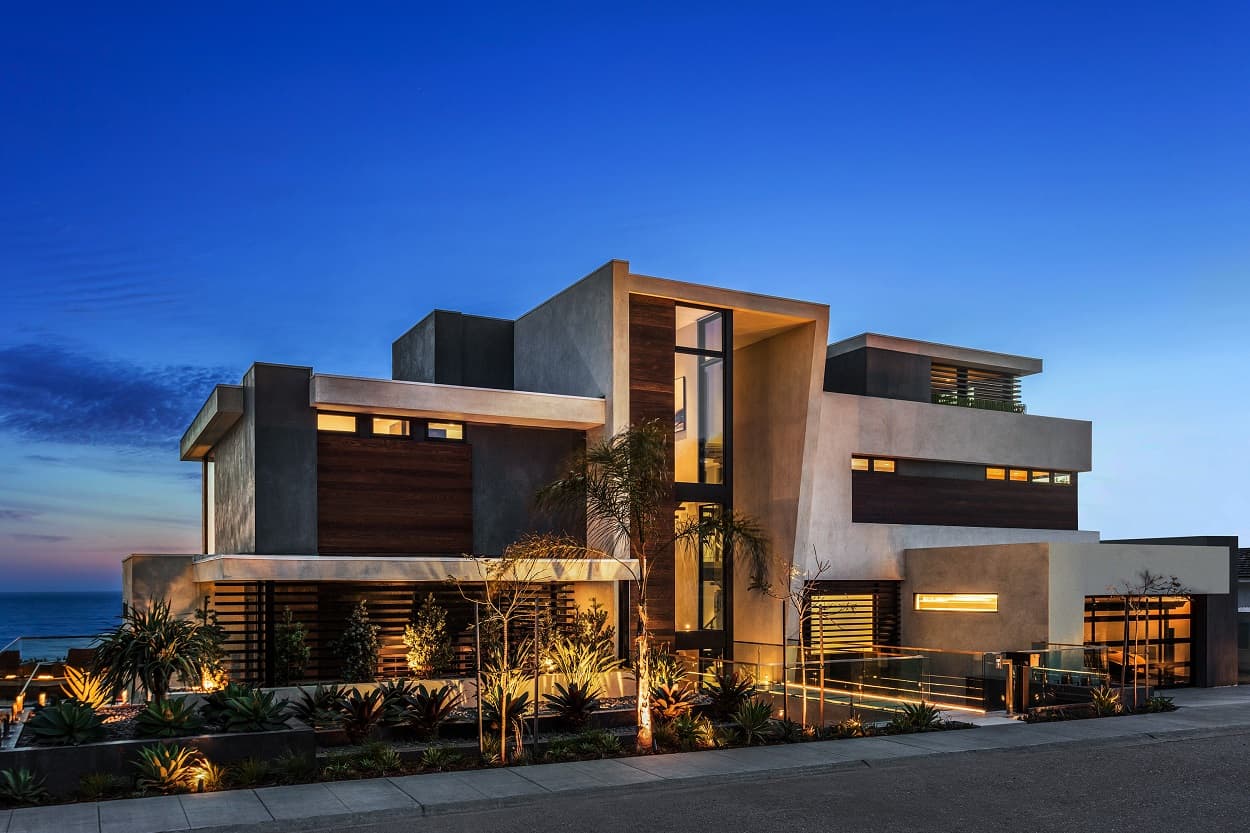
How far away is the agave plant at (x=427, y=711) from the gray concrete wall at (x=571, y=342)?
8680mm

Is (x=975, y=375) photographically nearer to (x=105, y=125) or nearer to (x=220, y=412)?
(x=220, y=412)

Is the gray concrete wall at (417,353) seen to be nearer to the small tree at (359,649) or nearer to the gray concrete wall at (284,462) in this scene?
the gray concrete wall at (284,462)

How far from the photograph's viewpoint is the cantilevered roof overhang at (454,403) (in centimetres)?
2048

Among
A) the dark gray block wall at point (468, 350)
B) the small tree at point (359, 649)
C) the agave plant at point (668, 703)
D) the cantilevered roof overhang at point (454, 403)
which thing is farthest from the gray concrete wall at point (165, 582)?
the dark gray block wall at point (468, 350)

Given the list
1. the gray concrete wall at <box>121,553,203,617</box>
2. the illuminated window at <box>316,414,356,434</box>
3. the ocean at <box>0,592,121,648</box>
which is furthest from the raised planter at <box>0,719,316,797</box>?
the ocean at <box>0,592,121,648</box>

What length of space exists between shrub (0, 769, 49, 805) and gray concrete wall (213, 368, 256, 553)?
838 centimetres

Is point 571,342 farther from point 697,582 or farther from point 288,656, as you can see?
point 288,656

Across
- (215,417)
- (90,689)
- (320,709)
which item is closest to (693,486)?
(215,417)

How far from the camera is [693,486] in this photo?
23.7 meters

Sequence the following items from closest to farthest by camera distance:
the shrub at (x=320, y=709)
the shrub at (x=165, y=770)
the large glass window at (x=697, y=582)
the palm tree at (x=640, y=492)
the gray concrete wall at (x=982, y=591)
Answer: the shrub at (x=165, y=770) → the shrub at (x=320, y=709) → the palm tree at (x=640, y=492) → the gray concrete wall at (x=982, y=591) → the large glass window at (x=697, y=582)

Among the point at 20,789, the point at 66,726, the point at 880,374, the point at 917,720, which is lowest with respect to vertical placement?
the point at 917,720

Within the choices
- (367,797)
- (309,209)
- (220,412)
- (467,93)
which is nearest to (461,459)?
(220,412)

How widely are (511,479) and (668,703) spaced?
24.5ft

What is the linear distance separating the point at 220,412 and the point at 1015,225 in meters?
19.9
